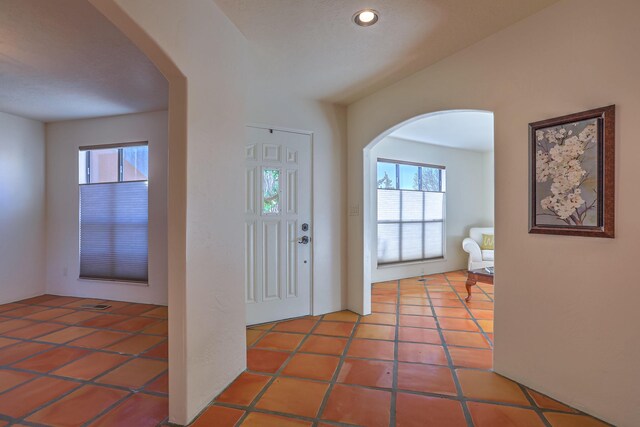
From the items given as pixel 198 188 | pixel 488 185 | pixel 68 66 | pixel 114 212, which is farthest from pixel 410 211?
pixel 68 66

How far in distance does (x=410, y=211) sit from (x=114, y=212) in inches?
186

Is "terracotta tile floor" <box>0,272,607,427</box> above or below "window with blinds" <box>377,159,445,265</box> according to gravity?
below

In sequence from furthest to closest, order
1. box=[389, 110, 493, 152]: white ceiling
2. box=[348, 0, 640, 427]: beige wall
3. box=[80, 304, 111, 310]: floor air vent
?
1. box=[389, 110, 493, 152]: white ceiling
2. box=[80, 304, 111, 310]: floor air vent
3. box=[348, 0, 640, 427]: beige wall

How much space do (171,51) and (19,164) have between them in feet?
14.0

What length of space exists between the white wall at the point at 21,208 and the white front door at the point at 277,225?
139 inches

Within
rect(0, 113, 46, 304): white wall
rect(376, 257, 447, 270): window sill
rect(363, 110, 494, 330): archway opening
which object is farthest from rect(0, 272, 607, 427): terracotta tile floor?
rect(363, 110, 494, 330): archway opening

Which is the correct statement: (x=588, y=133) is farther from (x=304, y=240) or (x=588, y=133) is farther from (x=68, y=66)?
(x=68, y=66)

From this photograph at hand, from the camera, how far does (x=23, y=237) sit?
167 inches

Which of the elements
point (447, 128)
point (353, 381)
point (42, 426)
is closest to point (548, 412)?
point (353, 381)

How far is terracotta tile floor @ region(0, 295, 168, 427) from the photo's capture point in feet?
6.06

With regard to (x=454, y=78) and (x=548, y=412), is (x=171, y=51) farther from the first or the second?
(x=548, y=412)

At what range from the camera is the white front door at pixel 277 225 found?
10.5 ft

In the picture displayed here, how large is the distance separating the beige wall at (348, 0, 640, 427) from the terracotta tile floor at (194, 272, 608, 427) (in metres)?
0.23

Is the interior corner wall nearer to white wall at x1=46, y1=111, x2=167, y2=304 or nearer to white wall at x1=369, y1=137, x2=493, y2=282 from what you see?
white wall at x1=369, y1=137, x2=493, y2=282
